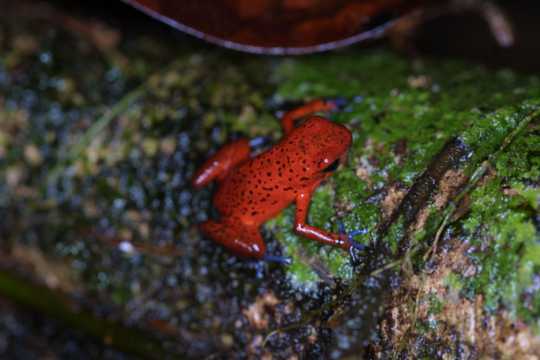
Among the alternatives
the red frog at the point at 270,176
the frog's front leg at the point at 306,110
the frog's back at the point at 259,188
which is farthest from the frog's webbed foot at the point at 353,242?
the frog's front leg at the point at 306,110

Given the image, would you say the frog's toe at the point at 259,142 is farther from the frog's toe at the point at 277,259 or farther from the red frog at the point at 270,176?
the frog's toe at the point at 277,259

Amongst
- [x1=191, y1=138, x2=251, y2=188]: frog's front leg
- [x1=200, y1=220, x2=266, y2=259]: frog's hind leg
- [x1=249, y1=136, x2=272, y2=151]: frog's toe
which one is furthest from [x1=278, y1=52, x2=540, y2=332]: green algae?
[x1=191, y1=138, x2=251, y2=188]: frog's front leg

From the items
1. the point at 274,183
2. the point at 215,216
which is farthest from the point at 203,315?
the point at 274,183

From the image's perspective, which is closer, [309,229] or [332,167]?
[309,229]

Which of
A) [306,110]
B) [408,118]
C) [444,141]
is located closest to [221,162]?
[306,110]

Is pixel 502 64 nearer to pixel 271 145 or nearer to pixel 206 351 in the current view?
pixel 271 145

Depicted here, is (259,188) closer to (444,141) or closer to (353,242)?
(353,242)
